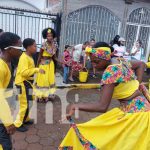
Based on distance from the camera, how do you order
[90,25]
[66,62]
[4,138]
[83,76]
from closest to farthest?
1. [4,138]
2. [66,62]
3. [83,76]
4. [90,25]

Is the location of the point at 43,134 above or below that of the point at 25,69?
below

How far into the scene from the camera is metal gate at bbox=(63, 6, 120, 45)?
10203 millimetres

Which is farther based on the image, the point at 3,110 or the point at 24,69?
the point at 24,69

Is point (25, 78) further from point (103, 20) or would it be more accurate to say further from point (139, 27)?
point (139, 27)

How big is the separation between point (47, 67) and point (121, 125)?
3947 millimetres

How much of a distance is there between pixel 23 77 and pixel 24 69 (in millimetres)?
188

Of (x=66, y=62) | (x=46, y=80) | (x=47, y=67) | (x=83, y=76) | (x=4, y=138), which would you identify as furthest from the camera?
(x=83, y=76)

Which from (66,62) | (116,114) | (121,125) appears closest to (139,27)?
(66,62)

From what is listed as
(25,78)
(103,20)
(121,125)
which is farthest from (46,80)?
(103,20)

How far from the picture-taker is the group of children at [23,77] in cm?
290

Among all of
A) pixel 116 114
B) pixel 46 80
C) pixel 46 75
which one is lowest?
pixel 46 80

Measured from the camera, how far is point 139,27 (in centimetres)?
1154

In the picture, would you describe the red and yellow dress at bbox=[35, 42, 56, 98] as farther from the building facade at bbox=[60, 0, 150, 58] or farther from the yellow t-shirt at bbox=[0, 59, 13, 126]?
the building facade at bbox=[60, 0, 150, 58]

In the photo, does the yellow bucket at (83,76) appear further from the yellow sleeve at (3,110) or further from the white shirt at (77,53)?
the yellow sleeve at (3,110)
